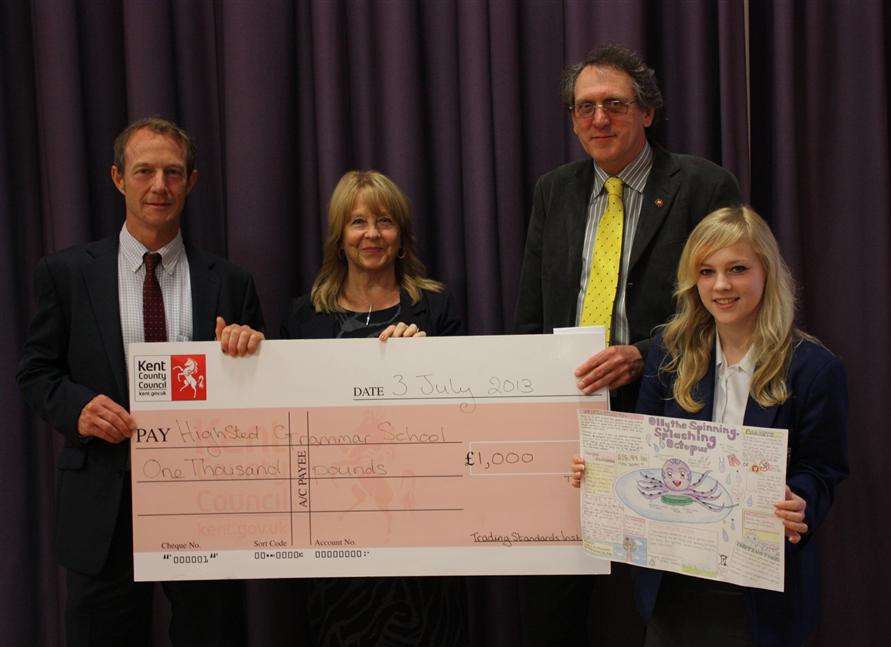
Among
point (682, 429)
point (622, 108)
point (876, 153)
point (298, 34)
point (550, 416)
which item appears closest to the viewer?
point (682, 429)

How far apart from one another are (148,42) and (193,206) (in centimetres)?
62

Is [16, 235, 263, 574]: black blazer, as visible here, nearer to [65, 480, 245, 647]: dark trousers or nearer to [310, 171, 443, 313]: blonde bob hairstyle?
[65, 480, 245, 647]: dark trousers

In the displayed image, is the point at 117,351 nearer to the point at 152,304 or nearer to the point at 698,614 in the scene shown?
the point at 152,304

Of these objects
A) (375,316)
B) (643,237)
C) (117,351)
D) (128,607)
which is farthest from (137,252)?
(643,237)

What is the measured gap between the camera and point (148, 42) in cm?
305

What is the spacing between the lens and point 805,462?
2004 millimetres

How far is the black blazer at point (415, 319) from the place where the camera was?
2.66 meters

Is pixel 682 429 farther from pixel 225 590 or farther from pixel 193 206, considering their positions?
pixel 193 206

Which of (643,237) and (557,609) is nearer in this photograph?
(643,237)

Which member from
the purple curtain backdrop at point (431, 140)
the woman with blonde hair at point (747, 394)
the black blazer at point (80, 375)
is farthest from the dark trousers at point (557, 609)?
the black blazer at point (80, 375)

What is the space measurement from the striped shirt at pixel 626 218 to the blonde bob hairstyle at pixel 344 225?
511 mm

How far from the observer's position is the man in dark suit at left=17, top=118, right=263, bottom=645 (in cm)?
241

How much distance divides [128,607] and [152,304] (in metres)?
0.93

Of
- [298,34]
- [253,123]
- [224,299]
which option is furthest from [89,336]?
[298,34]
